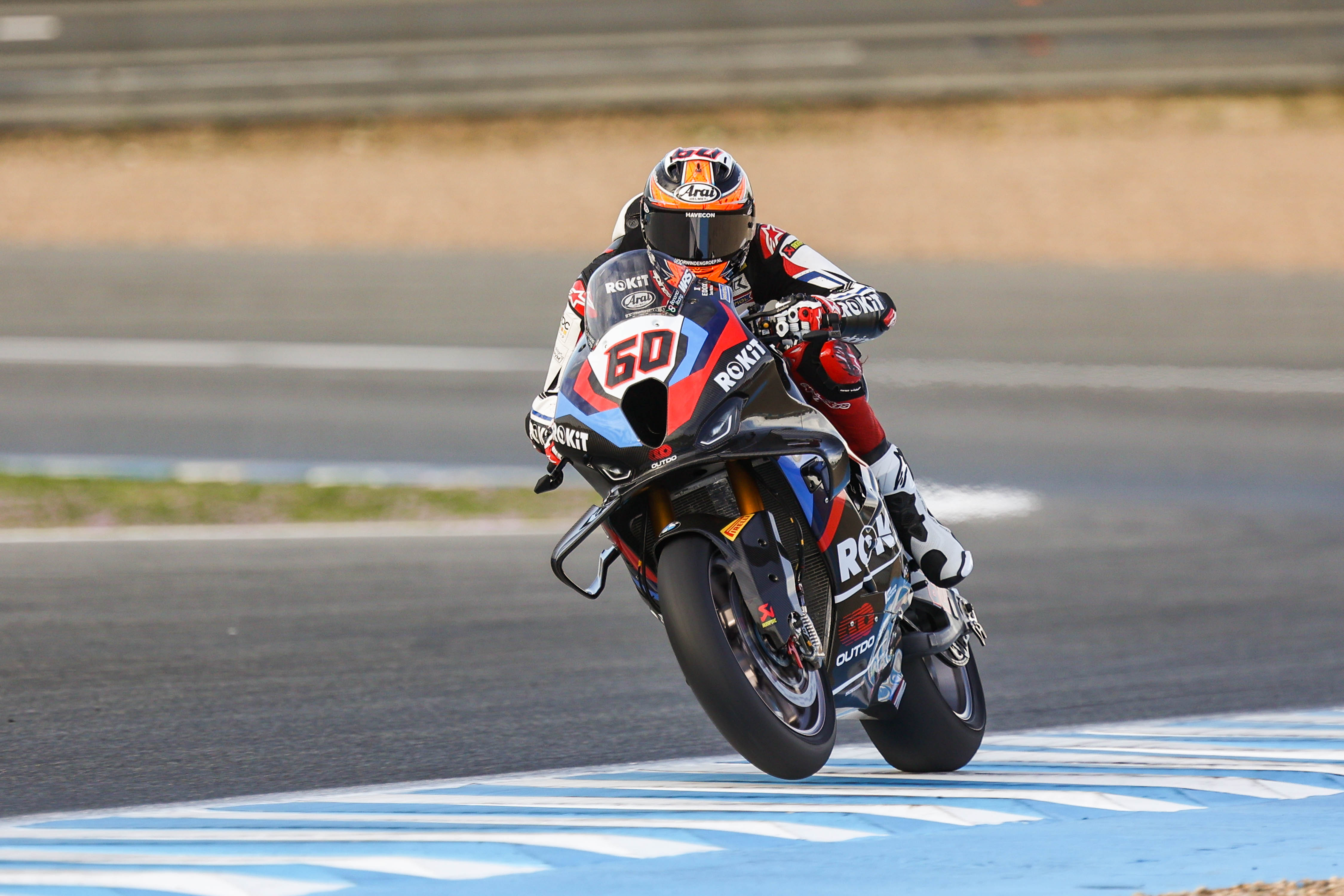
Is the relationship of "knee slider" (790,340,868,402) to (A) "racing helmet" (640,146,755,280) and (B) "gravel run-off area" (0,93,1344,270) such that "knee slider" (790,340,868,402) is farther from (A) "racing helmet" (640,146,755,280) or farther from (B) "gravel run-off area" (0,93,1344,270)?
(B) "gravel run-off area" (0,93,1344,270)

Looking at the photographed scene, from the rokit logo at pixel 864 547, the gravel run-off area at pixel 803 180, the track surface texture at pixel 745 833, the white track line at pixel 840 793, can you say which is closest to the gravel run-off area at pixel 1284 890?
the track surface texture at pixel 745 833

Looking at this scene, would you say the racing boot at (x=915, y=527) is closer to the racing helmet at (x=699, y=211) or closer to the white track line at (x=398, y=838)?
the racing helmet at (x=699, y=211)

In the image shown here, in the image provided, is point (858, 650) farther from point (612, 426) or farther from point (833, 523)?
point (612, 426)

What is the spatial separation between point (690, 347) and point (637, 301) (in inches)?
8.9

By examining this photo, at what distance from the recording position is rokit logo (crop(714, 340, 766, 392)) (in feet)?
14.3

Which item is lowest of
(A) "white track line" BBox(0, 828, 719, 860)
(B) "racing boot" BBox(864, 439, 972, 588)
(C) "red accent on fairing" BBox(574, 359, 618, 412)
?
(A) "white track line" BBox(0, 828, 719, 860)

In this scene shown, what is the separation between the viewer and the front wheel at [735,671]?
4152 mm

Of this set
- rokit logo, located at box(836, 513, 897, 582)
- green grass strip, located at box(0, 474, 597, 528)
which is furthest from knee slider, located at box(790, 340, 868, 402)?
green grass strip, located at box(0, 474, 597, 528)

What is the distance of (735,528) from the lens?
4.38m

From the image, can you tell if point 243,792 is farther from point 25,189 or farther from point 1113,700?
point 25,189

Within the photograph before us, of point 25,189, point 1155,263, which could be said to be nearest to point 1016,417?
point 1155,263

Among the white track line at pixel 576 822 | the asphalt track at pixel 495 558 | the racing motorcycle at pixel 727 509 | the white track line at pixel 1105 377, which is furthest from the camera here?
the white track line at pixel 1105 377

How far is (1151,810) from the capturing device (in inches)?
170

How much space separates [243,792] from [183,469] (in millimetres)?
7128
